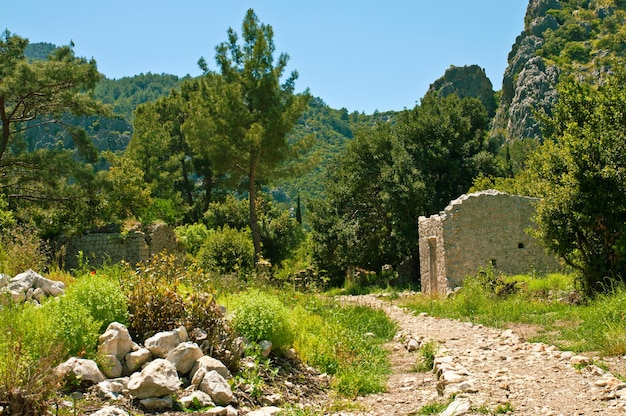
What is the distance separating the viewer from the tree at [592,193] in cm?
995

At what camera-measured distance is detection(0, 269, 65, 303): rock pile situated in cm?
557

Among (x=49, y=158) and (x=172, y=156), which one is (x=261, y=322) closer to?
(x=49, y=158)

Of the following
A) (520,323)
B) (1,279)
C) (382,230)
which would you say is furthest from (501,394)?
Result: (382,230)

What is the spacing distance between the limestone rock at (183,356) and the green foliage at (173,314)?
427 mm

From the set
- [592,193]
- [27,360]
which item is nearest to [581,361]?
[27,360]

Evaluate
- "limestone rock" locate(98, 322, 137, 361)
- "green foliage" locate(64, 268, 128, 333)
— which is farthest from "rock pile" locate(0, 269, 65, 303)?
"limestone rock" locate(98, 322, 137, 361)

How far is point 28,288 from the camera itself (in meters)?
5.85

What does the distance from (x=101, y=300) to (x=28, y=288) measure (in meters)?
1.11

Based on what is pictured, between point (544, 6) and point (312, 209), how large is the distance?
269ft

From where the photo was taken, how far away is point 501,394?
15.4ft

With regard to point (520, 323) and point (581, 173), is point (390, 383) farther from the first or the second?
point (581, 173)

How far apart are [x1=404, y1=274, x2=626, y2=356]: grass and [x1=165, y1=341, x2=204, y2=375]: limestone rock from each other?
4126 mm

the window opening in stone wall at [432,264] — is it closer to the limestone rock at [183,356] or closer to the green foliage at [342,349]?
the green foliage at [342,349]

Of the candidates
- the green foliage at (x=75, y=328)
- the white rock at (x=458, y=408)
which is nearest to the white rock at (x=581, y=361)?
the white rock at (x=458, y=408)
